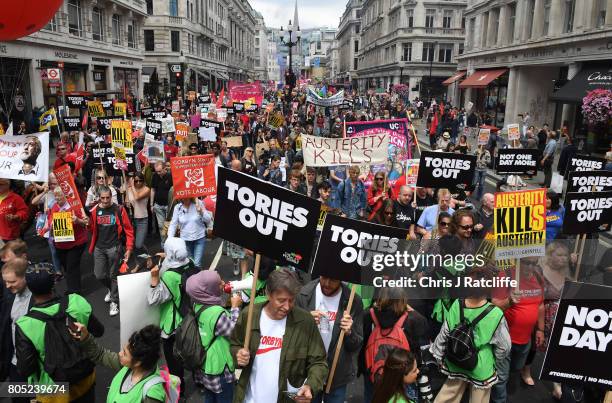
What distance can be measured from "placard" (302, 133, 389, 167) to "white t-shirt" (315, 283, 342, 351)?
17.3 feet

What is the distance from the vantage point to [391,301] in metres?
3.78

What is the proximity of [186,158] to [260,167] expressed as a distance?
497cm

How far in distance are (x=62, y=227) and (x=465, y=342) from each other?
540cm

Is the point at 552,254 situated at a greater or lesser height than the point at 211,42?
lesser

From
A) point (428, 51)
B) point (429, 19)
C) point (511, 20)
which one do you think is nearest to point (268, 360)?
point (511, 20)

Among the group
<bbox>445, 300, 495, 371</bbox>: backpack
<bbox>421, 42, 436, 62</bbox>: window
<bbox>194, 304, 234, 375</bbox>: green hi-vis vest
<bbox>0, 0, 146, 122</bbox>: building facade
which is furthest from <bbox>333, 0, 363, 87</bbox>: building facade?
<bbox>194, 304, 234, 375</bbox>: green hi-vis vest

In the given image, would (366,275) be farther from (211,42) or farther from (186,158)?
(211,42)

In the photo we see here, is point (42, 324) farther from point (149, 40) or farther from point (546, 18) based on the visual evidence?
point (149, 40)

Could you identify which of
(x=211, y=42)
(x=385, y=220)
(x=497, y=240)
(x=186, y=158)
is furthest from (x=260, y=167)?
(x=211, y=42)

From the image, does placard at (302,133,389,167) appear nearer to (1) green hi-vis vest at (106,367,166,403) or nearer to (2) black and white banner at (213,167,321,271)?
(2) black and white banner at (213,167,321,271)

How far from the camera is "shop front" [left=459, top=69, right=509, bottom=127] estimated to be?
108ft

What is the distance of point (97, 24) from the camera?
35.9 m

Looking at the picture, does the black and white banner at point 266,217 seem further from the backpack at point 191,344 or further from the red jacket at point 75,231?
the red jacket at point 75,231

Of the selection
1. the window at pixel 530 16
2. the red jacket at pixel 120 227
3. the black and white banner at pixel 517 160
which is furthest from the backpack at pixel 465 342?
the window at pixel 530 16
